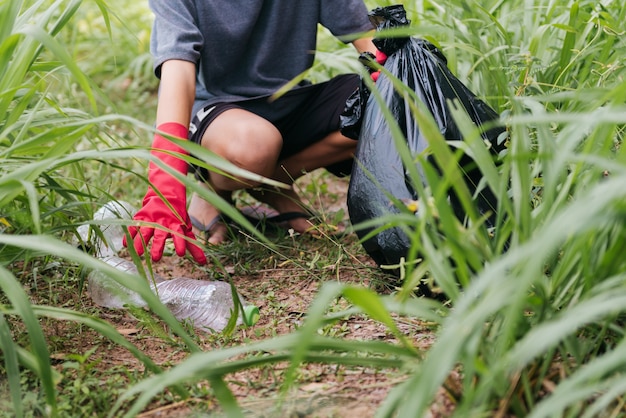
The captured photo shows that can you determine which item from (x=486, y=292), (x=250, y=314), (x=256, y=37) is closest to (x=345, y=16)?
(x=256, y=37)

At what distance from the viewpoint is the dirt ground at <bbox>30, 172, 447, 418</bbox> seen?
1.30 metres

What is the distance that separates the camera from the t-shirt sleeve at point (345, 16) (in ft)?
7.68

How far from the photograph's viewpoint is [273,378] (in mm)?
1444

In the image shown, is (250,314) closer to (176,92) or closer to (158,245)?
(158,245)

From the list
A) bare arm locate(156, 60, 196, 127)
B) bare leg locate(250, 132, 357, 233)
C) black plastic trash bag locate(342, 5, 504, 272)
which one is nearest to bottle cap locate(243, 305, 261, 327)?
black plastic trash bag locate(342, 5, 504, 272)

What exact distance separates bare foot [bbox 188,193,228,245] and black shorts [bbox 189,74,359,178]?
A: 0.12 metres

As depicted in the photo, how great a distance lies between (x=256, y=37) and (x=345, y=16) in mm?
283

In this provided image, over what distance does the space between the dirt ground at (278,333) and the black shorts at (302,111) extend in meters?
0.33

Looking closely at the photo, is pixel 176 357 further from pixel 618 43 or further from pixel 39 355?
pixel 618 43

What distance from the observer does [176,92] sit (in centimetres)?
198

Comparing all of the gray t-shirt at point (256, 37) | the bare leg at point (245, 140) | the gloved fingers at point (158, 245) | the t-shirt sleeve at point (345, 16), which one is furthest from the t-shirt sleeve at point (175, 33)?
the gloved fingers at point (158, 245)

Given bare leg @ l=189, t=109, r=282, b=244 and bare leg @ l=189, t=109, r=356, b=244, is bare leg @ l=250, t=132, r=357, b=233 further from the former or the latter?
bare leg @ l=189, t=109, r=282, b=244

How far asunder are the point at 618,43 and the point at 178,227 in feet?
4.21

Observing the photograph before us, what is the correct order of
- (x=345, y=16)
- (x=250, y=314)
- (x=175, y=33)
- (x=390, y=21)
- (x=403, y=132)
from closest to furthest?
(x=250, y=314), (x=403, y=132), (x=390, y=21), (x=175, y=33), (x=345, y=16)
